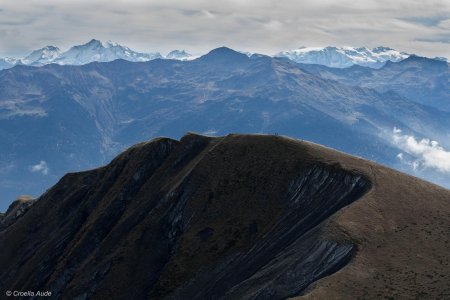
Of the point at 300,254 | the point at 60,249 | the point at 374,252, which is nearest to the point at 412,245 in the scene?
the point at 374,252

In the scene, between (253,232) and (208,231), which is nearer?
(253,232)

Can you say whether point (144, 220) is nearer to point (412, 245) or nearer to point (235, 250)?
point (235, 250)

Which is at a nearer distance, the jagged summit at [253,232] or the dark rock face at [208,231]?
the jagged summit at [253,232]

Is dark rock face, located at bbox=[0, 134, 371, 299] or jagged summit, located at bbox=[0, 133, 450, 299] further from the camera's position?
dark rock face, located at bbox=[0, 134, 371, 299]
